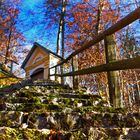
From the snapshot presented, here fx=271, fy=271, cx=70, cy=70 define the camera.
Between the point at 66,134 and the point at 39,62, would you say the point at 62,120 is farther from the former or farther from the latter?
the point at 39,62

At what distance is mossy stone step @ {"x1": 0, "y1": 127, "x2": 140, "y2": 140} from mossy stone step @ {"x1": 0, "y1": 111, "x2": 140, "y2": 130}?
47 centimetres

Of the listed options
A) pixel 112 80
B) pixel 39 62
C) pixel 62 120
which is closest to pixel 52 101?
pixel 112 80

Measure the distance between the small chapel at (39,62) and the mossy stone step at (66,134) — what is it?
42.1 feet

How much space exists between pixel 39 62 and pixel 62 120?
14.8 meters

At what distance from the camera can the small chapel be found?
53.1 feet

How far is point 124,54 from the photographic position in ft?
62.4

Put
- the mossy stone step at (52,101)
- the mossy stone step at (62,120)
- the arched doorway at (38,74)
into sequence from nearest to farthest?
1. the mossy stone step at (62,120)
2. the mossy stone step at (52,101)
3. the arched doorway at (38,74)

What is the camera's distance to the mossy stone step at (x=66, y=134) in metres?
2.24

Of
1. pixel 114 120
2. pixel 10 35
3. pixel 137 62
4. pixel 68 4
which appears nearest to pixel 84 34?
pixel 68 4

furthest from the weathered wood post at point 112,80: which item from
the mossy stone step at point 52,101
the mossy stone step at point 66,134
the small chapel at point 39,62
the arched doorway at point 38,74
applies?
the arched doorway at point 38,74

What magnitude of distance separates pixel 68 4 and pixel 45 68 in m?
7.11

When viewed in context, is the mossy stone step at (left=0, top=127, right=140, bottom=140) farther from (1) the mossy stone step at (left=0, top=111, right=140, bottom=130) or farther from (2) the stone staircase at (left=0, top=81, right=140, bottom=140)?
(1) the mossy stone step at (left=0, top=111, right=140, bottom=130)

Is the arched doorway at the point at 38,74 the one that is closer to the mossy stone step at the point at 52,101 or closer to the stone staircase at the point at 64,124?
the mossy stone step at the point at 52,101

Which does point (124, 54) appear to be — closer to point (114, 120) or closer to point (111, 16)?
point (111, 16)
